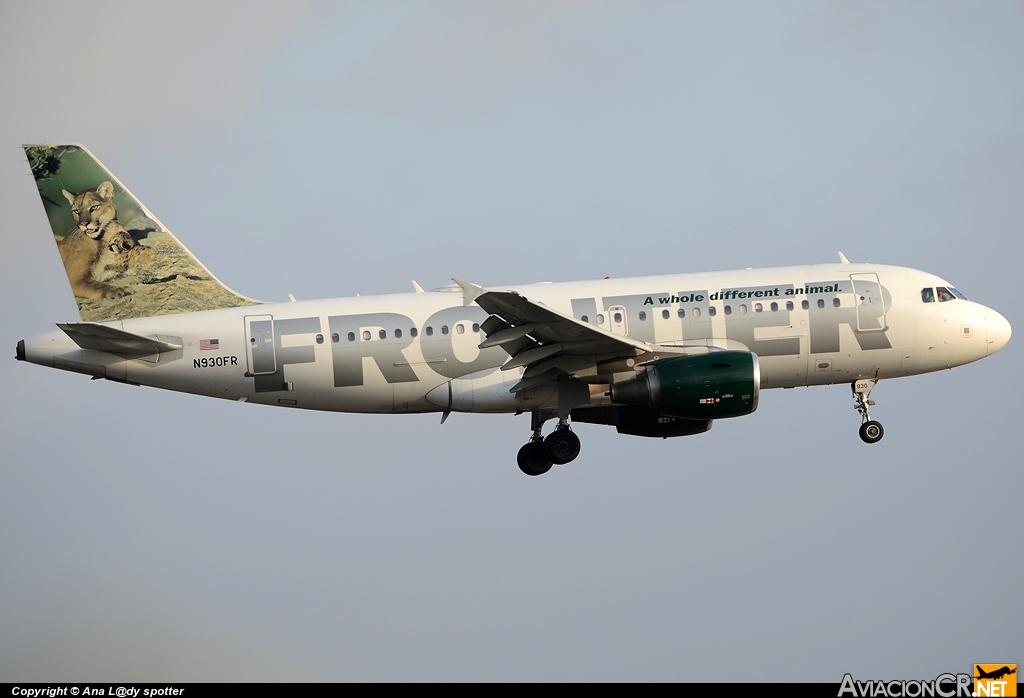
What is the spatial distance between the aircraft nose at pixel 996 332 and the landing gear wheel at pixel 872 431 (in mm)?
3789

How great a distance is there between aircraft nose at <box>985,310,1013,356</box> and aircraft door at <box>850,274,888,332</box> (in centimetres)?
343

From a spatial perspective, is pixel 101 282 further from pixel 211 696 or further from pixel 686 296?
pixel 686 296

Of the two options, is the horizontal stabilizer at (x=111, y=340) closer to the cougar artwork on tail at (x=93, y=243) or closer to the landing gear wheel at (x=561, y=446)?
the cougar artwork on tail at (x=93, y=243)

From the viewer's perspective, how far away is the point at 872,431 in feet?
135

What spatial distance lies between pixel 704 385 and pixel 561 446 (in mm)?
4912

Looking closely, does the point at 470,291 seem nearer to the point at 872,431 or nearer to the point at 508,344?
the point at 508,344

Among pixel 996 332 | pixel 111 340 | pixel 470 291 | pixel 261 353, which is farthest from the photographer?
pixel 996 332

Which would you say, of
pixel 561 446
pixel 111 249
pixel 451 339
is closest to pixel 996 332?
pixel 561 446

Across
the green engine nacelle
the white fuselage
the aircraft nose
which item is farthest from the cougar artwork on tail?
Answer: the aircraft nose

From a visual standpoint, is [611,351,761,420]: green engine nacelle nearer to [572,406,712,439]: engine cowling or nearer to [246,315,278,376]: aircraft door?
[572,406,712,439]: engine cowling

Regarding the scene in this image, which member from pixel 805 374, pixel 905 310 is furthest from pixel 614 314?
pixel 905 310

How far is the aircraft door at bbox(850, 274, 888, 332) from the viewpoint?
3981 centimetres

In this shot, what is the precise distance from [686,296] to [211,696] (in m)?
16.5

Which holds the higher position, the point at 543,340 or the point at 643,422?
the point at 543,340
